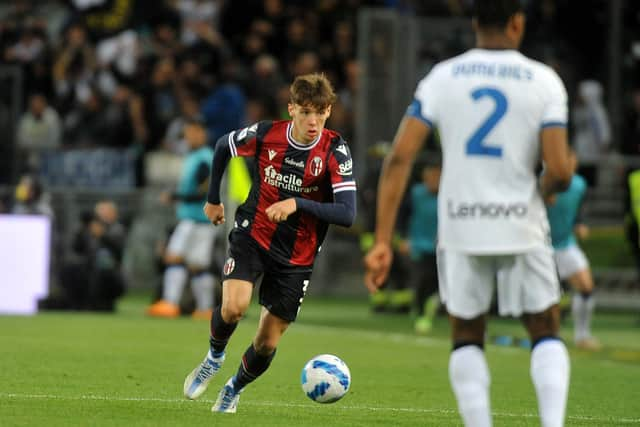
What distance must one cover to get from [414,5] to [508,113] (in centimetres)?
1791

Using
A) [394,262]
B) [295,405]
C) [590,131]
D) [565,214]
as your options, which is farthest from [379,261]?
[590,131]

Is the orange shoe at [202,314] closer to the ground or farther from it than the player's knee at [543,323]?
closer to the ground

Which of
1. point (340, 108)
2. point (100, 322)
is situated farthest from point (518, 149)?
point (340, 108)

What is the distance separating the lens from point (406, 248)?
2111 centimetres

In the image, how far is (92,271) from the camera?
19891mm

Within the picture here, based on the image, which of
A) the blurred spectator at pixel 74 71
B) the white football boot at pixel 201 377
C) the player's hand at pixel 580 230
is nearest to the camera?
the white football boot at pixel 201 377

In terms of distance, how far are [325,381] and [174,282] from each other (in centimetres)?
1056

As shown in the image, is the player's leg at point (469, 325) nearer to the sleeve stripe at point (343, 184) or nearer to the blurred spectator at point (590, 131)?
the sleeve stripe at point (343, 184)

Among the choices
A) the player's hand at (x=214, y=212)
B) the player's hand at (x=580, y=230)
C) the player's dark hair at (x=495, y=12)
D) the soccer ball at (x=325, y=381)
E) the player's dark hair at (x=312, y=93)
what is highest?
the player's dark hair at (x=495, y=12)

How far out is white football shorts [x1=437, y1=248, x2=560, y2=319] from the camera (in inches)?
266

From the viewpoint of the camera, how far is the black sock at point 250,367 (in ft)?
30.2

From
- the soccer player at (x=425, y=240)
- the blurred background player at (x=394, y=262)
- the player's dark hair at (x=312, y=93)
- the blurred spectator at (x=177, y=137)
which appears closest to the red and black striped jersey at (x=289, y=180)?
the player's dark hair at (x=312, y=93)

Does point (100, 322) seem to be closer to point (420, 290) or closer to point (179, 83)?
point (420, 290)

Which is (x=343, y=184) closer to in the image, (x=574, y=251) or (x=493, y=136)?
(x=493, y=136)
